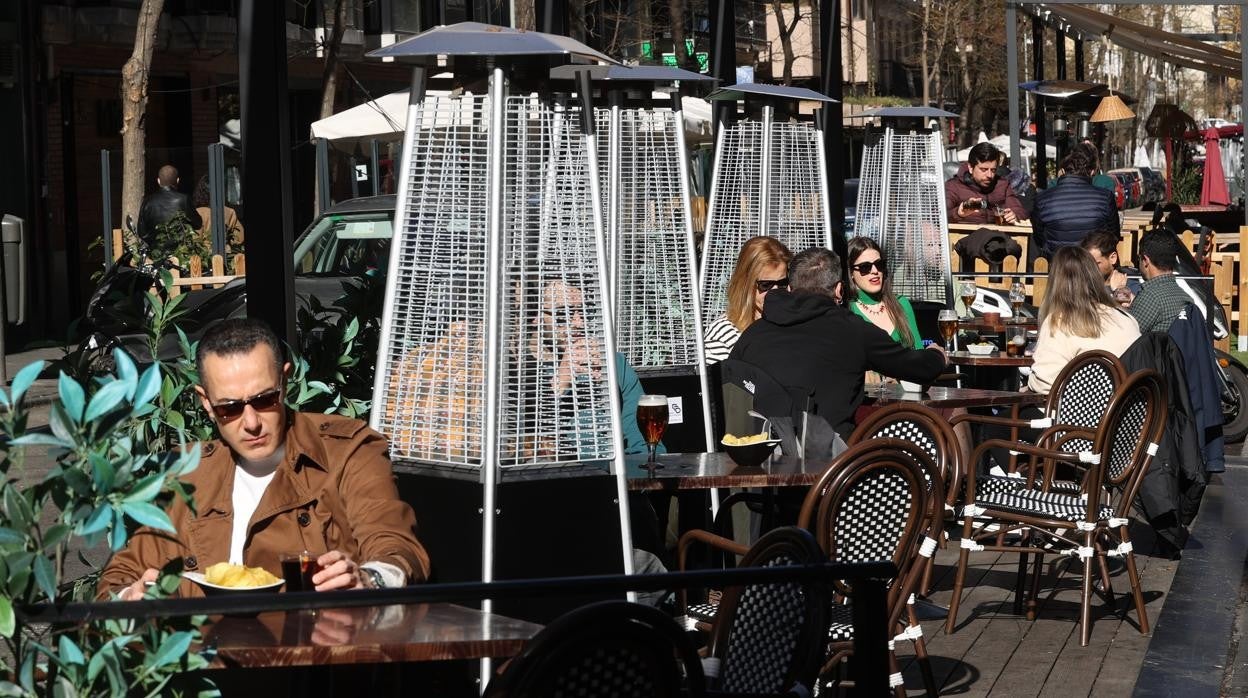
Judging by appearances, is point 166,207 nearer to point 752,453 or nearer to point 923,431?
point 752,453

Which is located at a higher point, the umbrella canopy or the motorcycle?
the umbrella canopy

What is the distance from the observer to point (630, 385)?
6934 millimetres

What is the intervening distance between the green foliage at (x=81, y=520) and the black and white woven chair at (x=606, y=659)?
586 millimetres

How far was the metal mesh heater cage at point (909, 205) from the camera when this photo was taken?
517 inches

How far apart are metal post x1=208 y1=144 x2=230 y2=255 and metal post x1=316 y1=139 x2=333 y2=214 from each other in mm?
1855

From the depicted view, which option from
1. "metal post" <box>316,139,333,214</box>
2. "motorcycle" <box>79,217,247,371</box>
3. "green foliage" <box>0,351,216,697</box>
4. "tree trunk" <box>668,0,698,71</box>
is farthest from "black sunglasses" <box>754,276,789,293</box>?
"tree trunk" <box>668,0,698,71</box>

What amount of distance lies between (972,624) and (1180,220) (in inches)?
393

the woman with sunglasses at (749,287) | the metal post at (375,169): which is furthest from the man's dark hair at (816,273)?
the metal post at (375,169)

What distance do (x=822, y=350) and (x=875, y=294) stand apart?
204 centimetres

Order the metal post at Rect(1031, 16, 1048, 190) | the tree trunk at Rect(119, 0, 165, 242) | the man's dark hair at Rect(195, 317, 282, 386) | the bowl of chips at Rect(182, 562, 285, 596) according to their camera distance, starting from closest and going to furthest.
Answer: the bowl of chips at Rect(182, 562, 285, 596)
the man's dark hair at Rect(195, 317, 282, 386)
the tree trunk at Rect(119, 0, 165, 242)
the metal post at Rect(1031, 16, 1048, 190)

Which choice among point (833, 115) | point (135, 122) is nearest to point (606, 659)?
point (833, 115)

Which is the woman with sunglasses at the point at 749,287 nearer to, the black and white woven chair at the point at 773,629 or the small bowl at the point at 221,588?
the black and white woven chair at the point at 773,629

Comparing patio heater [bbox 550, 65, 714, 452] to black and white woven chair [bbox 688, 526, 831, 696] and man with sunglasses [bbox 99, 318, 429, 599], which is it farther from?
black and white woven chair [bbox 688, 526, 831, 696]

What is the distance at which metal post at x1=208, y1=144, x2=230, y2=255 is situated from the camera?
68.7 feet
